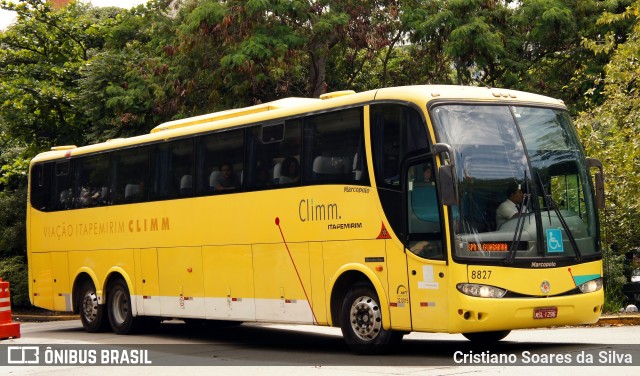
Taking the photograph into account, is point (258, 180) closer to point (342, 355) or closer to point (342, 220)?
point (342, 220)

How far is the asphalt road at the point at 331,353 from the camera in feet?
42.5

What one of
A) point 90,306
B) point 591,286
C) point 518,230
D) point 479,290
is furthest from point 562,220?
point 90,306

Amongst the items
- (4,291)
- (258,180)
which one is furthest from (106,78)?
(258,180)

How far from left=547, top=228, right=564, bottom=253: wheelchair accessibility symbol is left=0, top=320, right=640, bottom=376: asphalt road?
4.39 feet

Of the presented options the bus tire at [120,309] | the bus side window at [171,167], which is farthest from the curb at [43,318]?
the bus side window at [171,167]

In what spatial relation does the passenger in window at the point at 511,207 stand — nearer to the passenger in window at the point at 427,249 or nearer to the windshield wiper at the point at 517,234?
the windshield wiper at the point at 517,234

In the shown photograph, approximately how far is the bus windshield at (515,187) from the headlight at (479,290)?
347 millimetres

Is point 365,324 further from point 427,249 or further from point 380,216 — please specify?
point 427,249

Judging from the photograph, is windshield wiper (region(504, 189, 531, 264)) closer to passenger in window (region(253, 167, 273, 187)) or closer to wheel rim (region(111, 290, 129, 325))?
passenger in window (region(253, 167, 273, 187))

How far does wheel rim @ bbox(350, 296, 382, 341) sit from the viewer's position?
14852mm

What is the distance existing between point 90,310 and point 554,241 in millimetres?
11456

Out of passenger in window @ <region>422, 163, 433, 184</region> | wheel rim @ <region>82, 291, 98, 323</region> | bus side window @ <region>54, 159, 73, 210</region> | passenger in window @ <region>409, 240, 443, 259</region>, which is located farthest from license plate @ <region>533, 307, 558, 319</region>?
bus side window @ <region>54, 159, 73, 210</region>

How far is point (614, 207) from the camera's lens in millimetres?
22625

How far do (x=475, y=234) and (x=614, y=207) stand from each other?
9796 millimetres
